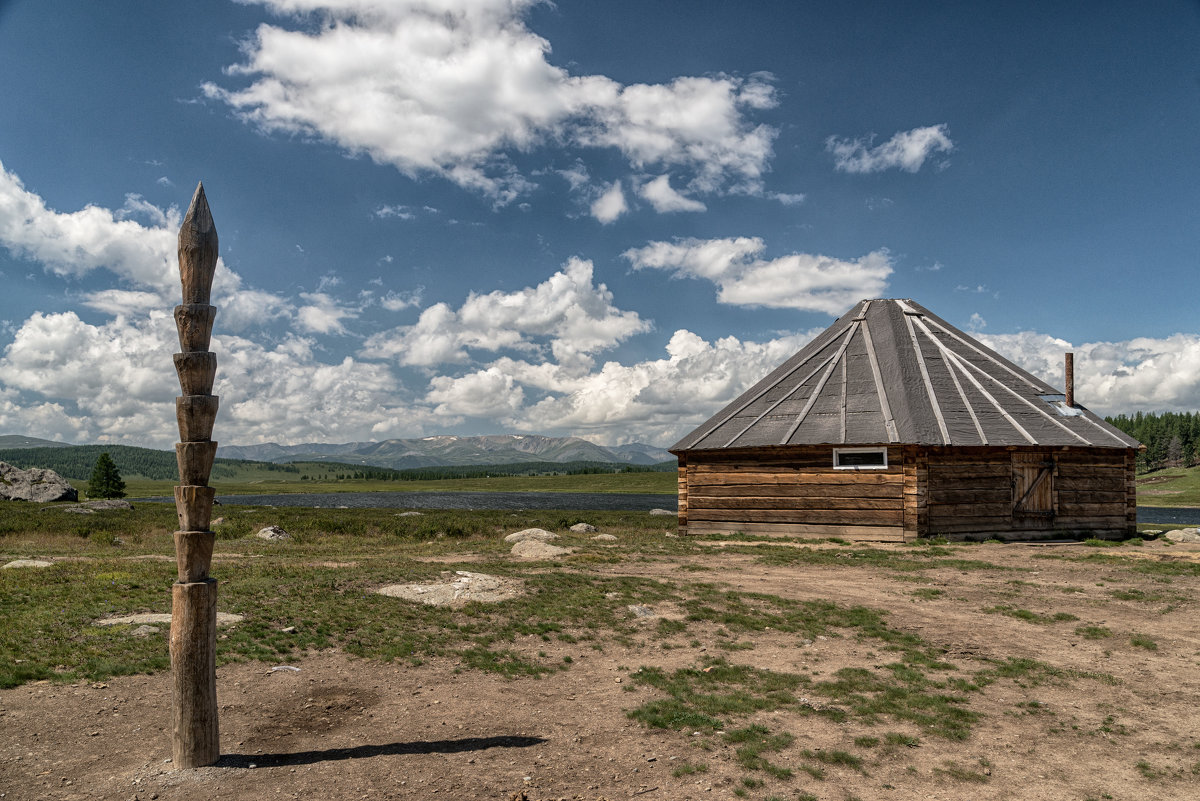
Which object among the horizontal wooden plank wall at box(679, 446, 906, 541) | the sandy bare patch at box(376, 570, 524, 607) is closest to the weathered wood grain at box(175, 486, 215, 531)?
the sandy bare patch at box(376, 570, 524, 607)

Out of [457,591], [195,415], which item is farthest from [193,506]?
[457,591]

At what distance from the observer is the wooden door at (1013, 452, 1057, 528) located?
24.7 metres

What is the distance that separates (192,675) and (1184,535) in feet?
109

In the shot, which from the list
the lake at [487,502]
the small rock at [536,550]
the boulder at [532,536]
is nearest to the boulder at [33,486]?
the lake at [487,502]

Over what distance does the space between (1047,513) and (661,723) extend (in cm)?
2390

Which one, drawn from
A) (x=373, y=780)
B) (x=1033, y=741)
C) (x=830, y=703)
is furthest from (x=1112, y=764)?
(x=373, y=780)

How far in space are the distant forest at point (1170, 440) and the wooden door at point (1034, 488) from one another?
5761 inches

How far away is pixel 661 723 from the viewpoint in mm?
7609

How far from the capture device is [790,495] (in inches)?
1001

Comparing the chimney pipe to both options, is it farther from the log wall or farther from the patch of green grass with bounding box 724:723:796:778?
the patch of green grass with bounding box 724:723:796:778

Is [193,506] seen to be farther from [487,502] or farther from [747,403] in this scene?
[487,502]

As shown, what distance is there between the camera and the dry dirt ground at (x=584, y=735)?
6.08 metres

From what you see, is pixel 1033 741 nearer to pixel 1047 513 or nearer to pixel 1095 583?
pixel 1095 583

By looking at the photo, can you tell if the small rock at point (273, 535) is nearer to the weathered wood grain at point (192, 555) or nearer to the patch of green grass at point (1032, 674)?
the weathered wood grain at point (192, 555)
